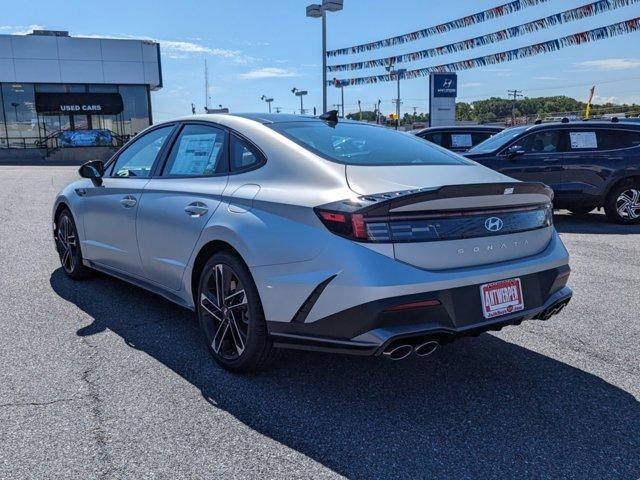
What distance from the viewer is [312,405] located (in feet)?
10.7

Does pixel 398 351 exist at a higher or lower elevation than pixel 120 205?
lower

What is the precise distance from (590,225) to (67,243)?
8.10m

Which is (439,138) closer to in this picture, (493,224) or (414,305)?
(493,224)

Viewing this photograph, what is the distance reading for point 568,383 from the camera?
3.52 meters

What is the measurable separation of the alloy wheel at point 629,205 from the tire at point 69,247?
8263 millimetres

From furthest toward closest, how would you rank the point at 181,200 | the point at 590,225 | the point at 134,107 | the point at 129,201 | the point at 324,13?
the point at 134,107, the point at 324,13, the point at 590,225, the point at 129,201, the point at 181,200

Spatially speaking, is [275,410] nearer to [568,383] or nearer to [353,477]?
[353,477]

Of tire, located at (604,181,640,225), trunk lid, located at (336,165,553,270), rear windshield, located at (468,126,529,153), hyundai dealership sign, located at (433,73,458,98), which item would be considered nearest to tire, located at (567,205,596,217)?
tire, located at (604,181,640,225)

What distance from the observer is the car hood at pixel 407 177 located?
3104 millimetres

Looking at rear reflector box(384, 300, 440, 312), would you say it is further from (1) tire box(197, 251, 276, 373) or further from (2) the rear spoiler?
(1) tire box(197, 251, 276, 373)

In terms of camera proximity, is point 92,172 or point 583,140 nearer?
point 92,172

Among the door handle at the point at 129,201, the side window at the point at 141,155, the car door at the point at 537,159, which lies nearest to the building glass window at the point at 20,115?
the car door at the point at 537,159

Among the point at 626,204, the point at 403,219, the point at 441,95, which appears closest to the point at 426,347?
the point at 403,219

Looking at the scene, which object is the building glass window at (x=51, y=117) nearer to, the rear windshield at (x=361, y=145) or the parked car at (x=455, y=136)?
the parked car at (x=455, y=136)
